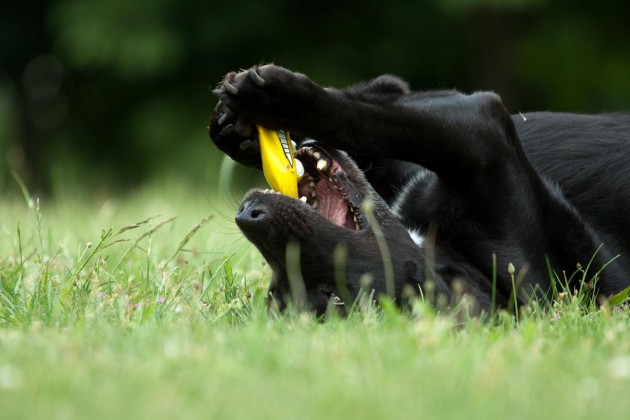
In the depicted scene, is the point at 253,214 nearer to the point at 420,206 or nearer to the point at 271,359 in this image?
the point at 420,206

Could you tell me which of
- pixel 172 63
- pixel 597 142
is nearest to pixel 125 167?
pixel 172 63

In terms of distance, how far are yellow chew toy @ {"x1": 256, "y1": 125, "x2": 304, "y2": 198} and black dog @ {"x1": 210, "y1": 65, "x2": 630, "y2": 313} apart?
0.06 metres

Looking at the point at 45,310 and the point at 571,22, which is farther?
the point at 571,22

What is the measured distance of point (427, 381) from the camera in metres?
2.14

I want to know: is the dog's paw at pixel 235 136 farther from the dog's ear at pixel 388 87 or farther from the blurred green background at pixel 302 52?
the blurred green background at pixel 302 52

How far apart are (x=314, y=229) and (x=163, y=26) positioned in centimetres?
1068

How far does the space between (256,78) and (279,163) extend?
0.32 metres

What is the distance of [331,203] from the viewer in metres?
3.60

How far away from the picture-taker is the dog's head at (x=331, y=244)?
129 inches

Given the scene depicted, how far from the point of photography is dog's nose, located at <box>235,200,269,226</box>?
3.26 m

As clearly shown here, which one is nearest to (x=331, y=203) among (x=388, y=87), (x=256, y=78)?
(x=256, y=78)

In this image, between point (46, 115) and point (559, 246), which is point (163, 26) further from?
point (559, 246)

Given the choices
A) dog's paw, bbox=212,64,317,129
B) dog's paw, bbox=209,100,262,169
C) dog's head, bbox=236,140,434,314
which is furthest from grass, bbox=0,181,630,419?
dog's paw, bbox=212,64,317,129

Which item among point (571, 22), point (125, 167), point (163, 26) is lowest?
point (125, 167)
